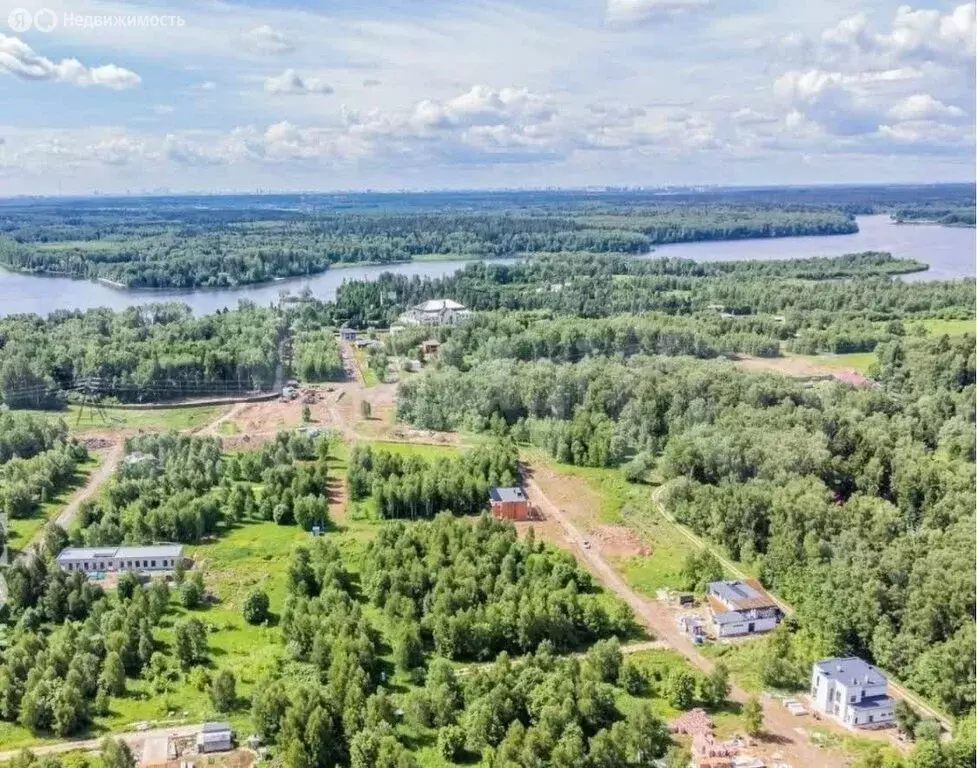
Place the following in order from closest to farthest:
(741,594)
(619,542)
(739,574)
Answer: (741,594), (739,574), (619,542)

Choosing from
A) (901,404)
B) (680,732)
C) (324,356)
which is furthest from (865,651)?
(324,356)

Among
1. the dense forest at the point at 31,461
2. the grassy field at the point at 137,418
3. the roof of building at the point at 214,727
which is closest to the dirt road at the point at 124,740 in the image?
the roof of building at the point at 214,727

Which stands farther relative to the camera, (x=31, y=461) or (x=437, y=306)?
(x=437, y=306)

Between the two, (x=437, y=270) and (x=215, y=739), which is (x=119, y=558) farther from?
(x=437, y=270)

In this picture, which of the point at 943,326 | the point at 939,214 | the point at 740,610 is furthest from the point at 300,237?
the point at 939,214

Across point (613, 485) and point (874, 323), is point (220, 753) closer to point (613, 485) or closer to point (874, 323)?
point (613, 485)

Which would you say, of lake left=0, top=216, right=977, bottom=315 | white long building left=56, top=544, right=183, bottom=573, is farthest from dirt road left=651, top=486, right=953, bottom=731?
lake left=0, top=216, right=977, bottom=315

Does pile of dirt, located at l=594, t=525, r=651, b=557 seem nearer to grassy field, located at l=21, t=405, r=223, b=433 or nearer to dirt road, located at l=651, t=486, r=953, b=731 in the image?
dirt road, located at l=651, t=486, r=953, b=731
